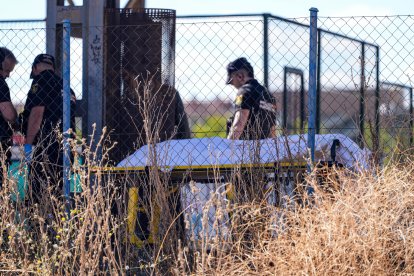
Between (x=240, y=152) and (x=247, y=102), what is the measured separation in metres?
0.86

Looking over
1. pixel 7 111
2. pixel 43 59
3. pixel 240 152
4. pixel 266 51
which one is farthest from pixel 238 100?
pixel 7 111

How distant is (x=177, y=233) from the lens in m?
6.28

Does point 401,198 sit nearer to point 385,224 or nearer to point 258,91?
point 385,224

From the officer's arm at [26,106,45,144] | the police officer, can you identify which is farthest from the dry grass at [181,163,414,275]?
the officer's arm at [26,106,45,144]

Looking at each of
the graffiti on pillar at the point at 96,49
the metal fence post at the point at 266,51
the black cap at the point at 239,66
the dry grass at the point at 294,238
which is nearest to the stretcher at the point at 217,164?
the dry grass at the point at 294,238

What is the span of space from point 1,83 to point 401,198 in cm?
378

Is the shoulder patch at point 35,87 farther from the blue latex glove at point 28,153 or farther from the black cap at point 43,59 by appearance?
the blue latex glove at point 28,153

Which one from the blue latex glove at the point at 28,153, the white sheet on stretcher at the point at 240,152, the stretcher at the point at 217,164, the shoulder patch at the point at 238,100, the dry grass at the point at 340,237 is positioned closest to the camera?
the dry grass at the point at 340,237

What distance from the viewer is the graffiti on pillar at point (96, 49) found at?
26.9ft

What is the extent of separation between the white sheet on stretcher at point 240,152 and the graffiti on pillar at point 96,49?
1.58 metres

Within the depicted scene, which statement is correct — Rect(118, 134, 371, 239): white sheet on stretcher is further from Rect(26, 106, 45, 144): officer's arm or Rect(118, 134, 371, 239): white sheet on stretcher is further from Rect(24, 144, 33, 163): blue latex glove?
Rect(26, 106, 45, 144): officer's arm

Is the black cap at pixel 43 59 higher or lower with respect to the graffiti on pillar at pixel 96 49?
lower

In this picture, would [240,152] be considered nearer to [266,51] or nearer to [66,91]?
[66,91]

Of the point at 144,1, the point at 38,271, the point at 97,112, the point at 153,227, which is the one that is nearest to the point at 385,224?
the point at 153,227
